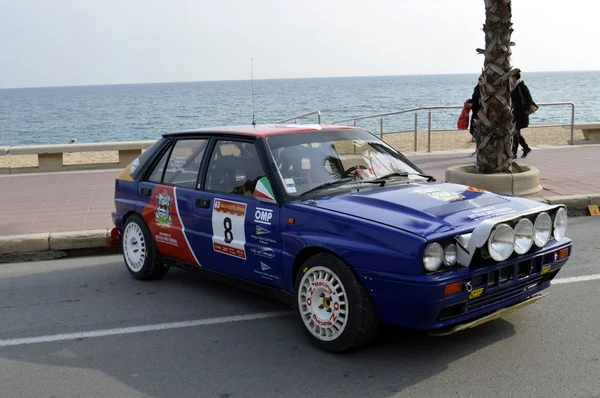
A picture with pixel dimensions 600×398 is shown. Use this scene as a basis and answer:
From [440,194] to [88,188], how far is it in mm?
8018

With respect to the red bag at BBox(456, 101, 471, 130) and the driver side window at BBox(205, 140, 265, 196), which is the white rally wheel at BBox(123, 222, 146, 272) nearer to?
the driver side window at BBox(205, 140, 265, 196)

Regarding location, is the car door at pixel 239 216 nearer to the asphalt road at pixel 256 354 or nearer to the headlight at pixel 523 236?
the asphalt road at pixel 256 354

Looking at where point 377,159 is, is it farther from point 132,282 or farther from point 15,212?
point 15,212

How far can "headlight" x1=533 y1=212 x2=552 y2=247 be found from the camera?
4491mm

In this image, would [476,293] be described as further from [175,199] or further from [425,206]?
[175,199]

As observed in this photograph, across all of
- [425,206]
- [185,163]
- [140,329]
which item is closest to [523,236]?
[425,206]

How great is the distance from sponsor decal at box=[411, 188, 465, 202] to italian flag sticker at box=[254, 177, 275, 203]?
1031mm

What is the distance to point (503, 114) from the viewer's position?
1000cm

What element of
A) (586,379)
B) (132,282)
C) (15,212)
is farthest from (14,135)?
(586,379)

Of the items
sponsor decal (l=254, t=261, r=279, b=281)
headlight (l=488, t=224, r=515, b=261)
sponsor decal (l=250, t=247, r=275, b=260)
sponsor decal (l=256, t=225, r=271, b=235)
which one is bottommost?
sponsor decal (l=254, t=261, r=279, b=281)

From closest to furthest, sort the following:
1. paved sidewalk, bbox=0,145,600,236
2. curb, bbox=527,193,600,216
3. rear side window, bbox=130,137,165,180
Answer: rear side window, bbox=130,137,165,180, paved sidewalk, bbox=0,145,600,236, curb, bbox=527,193,600,216

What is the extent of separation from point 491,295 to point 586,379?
717 millimetres

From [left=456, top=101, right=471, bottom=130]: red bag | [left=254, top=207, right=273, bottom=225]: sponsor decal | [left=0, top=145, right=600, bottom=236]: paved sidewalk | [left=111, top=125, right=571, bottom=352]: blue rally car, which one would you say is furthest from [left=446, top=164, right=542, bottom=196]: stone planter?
[left=254, top=207, right=273, bottom=225]: sponsor decal

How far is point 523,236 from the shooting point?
4.38m
